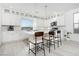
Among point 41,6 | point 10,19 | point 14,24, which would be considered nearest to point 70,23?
point 41,6

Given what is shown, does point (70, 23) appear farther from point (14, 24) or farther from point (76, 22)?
point (14, 24)

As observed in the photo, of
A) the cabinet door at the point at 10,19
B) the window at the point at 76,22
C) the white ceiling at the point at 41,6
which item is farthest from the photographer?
the window at the point at 76,22

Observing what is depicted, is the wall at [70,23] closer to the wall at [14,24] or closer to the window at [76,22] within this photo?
the window at [76,22]

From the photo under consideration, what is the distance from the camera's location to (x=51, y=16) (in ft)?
17.1

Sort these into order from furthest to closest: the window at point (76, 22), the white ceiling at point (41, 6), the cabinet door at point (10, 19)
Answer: the window at point (76, 22) < the cabinet door at point (10, 19) < the white ceiling at point (41, 6)

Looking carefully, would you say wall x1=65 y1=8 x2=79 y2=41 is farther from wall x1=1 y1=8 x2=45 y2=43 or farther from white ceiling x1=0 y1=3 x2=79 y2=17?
wall x1=1 y1=8 x2=45 y2=43

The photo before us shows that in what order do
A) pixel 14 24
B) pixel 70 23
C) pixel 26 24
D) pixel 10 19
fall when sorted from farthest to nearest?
pixel 70 23
pixel 26 24
pixel 14 24
pixel 10 19

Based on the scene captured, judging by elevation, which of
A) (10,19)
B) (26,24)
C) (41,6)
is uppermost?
(41,6)

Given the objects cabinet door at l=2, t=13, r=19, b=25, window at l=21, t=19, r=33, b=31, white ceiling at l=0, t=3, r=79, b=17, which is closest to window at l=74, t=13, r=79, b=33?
white ceiling at l=0, t=3, r=79, b=17

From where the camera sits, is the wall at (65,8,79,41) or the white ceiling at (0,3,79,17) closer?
the white ceiling at (0,3,79,17)

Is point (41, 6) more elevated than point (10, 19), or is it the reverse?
point (41, 6)

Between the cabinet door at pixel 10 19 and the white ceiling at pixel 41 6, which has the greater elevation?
the white ceiling at pixel 41 6

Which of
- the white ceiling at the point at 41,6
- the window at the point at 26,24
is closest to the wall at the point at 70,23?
the white ceiling at the point at 41,6

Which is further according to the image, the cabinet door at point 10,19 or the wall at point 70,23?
the wall at point 70,23
